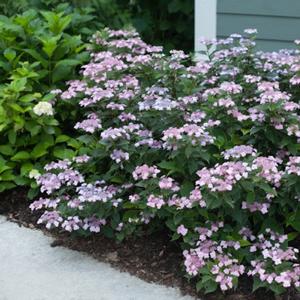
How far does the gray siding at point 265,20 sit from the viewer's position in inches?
182

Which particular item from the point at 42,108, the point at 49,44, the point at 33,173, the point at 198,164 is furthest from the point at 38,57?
the point at 198,164

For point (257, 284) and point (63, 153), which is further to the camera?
point (63, 153)

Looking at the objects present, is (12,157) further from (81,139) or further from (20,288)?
(20,288)

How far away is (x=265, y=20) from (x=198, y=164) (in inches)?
79.7

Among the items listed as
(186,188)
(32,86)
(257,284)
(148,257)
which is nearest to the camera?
(257,284)

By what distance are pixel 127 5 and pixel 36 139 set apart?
2.33 meters

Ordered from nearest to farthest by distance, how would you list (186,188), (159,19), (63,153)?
1. (186,188)
2. (63,153)
3. (159,19)

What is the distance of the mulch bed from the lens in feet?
9.45

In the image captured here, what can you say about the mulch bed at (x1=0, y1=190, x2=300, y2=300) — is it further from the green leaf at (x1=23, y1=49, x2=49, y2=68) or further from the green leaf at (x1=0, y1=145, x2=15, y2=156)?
the green leaf at (x1=23, y1=49, x2=49, y2=68)

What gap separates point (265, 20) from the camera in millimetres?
4707

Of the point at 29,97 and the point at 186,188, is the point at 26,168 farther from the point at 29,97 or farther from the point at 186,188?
the point at 186,188

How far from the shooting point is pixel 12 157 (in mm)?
3812

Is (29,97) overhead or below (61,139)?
overhead

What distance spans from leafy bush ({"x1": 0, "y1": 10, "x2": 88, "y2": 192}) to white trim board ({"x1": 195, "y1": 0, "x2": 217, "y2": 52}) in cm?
94
